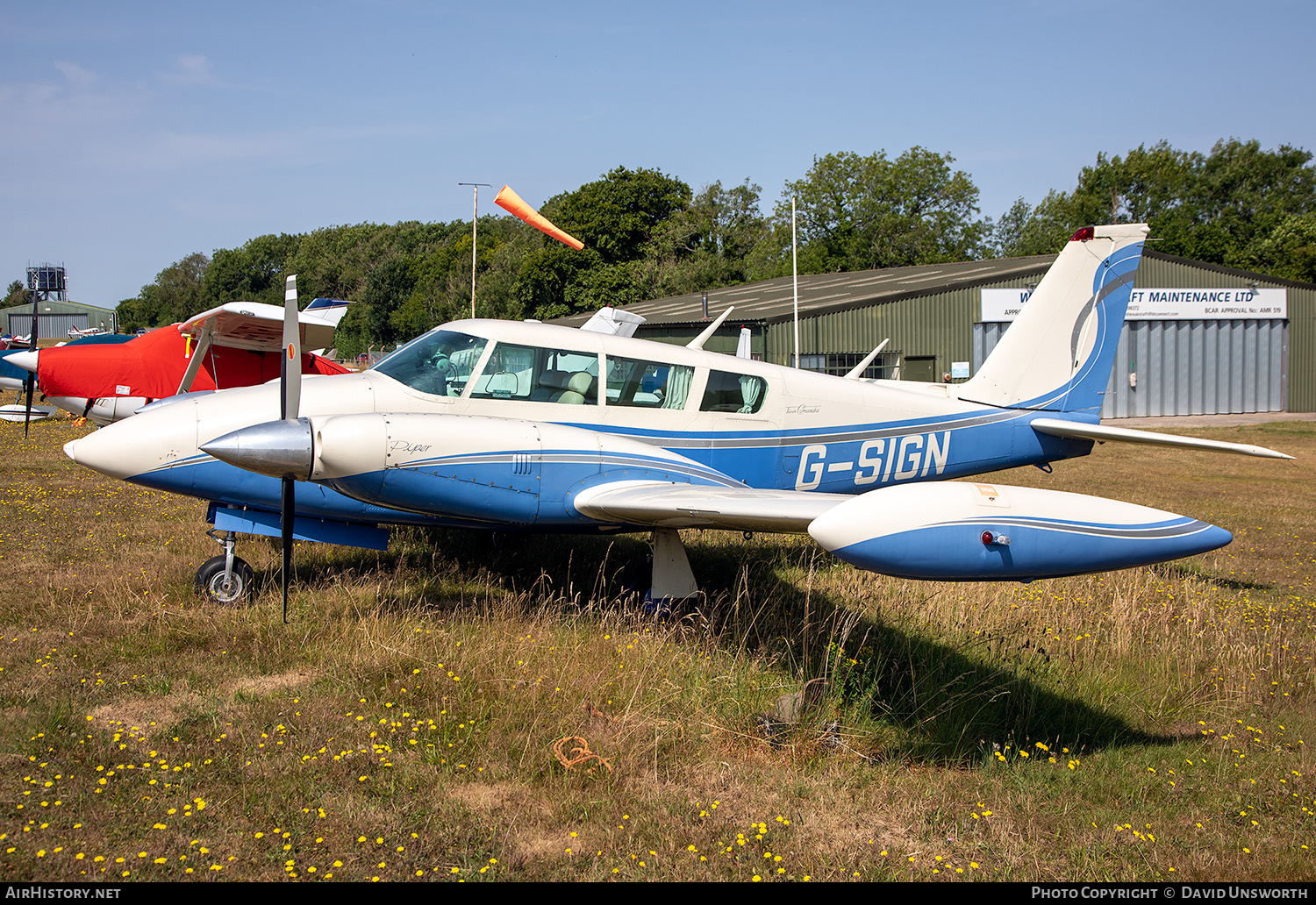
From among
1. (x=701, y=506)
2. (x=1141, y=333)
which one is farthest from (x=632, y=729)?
(x=1141, y=333)

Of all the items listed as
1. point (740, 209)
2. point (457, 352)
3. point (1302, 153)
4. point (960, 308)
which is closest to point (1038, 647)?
point (457, 352)

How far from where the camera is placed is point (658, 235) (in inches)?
2314

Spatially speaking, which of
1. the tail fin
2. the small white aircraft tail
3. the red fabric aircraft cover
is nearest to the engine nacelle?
the tail fin

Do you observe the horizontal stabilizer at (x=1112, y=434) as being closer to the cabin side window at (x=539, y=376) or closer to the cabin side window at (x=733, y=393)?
the cabin side window at (x=733, y=393)

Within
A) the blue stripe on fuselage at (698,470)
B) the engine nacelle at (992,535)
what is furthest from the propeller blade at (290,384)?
the engine nacelle at (992,535)

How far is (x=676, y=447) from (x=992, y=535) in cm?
372

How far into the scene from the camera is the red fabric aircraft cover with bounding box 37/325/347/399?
13.4 meters

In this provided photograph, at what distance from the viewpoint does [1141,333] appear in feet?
101

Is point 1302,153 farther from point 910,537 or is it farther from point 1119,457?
point 910,537

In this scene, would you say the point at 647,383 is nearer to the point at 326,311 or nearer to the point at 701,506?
the point at 701,506

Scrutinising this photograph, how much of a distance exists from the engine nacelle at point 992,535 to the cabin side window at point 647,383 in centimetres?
339

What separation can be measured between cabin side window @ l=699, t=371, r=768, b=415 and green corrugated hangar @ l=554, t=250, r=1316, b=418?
2123 cm

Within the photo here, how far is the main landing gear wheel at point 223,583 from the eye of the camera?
276 inches

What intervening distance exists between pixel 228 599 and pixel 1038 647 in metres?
6.93
